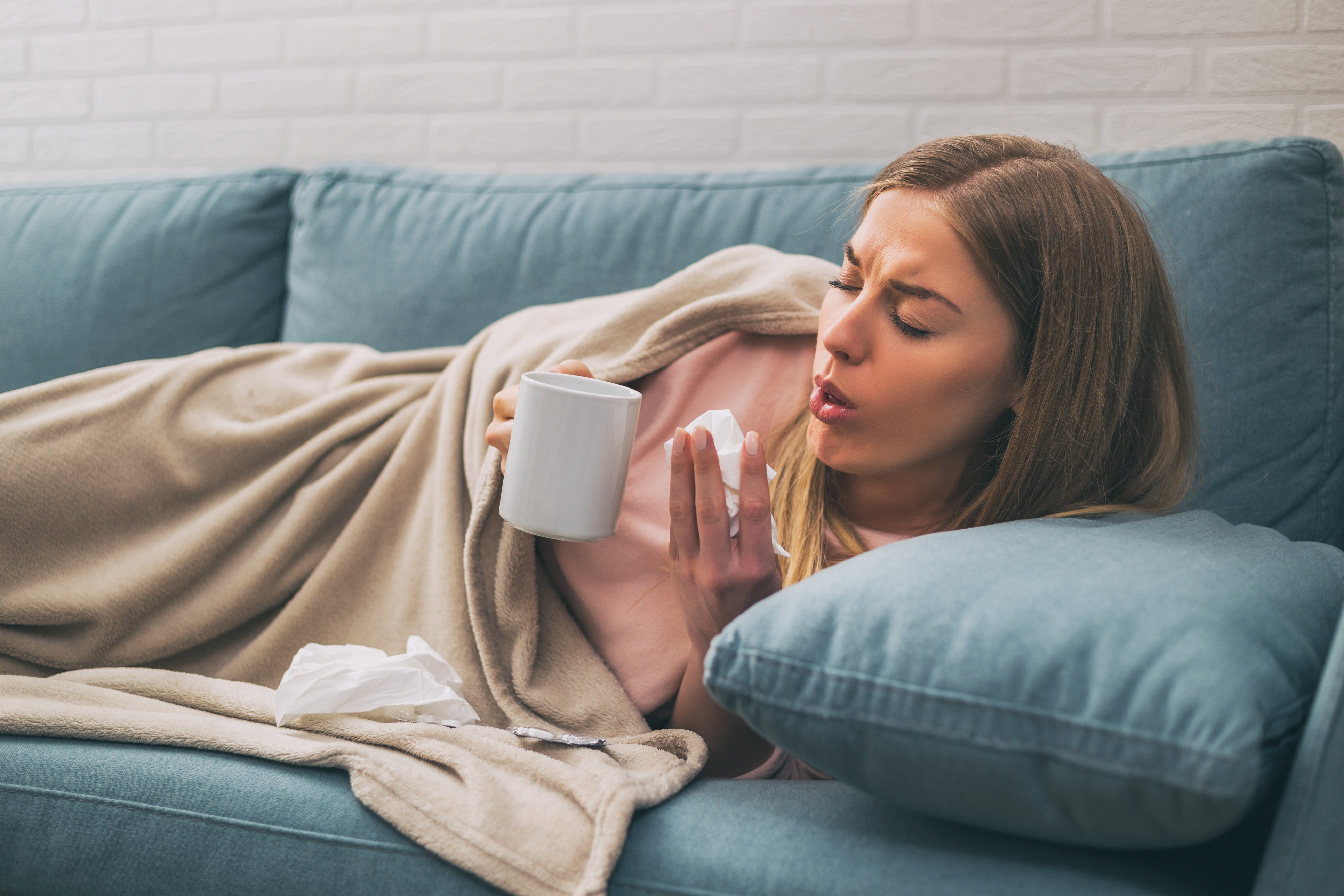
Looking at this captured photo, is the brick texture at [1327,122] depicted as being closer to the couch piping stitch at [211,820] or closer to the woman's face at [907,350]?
the woman's face at [907,350]

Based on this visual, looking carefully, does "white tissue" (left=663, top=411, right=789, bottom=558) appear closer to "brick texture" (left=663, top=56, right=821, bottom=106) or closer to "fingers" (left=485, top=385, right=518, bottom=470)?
"fingers" (left=485, top=385, right=518, bottom=470)

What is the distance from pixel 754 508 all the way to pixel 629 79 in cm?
→ 118

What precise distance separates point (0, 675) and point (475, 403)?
533mm

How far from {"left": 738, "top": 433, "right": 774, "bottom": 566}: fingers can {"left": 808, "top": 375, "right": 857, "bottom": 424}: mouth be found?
0.10 metres

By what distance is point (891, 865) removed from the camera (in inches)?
24.4

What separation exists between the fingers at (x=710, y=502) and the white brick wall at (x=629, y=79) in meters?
1.02

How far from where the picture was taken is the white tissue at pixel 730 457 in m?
0.76

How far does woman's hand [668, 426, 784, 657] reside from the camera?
0.74 m

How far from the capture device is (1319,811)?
20.5 inches

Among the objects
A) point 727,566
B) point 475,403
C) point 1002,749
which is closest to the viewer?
point 1002,749

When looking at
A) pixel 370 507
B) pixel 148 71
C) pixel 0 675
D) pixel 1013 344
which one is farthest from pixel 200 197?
pixel 1013 344

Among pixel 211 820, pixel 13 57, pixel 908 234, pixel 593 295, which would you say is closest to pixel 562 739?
pixel 211 820

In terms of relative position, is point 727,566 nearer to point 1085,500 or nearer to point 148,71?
point 1085,500

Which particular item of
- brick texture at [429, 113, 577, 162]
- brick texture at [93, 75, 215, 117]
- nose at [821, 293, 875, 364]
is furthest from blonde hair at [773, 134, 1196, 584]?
brick texture at [93, 75, 215, 117]
